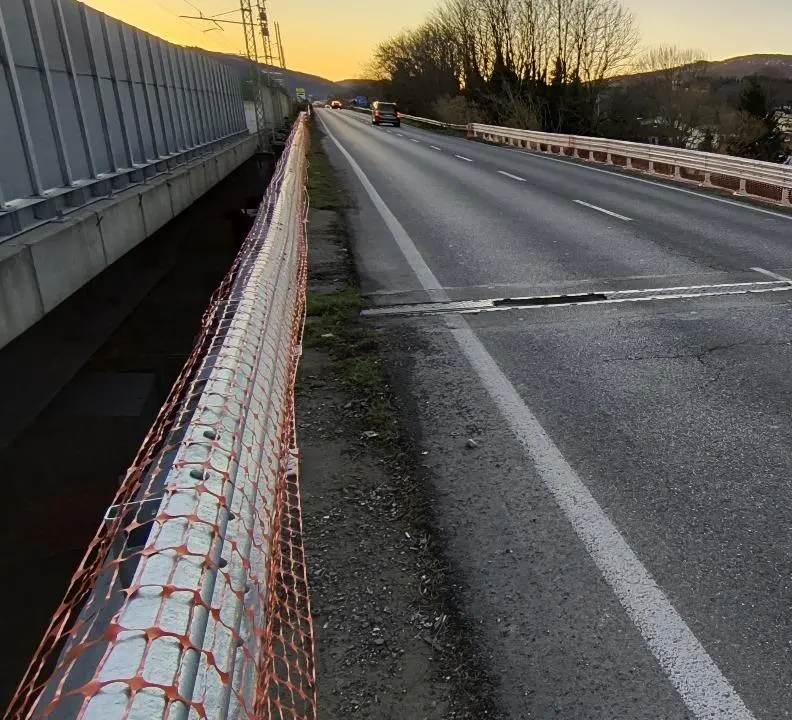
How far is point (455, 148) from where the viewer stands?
30.9 meters

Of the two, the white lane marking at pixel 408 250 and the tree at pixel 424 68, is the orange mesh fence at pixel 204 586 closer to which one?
the white lane marking at pixel 408 250

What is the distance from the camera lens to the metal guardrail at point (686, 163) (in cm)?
1418

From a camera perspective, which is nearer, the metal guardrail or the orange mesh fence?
the orange mesh fence

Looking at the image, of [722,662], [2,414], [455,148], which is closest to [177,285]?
[2,414]

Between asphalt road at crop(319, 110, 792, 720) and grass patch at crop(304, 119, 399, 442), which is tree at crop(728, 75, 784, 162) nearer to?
asphalt road at crop(319, 110, 792, 720)

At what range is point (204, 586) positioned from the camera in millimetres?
1667

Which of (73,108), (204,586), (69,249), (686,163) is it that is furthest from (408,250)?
(686,163)

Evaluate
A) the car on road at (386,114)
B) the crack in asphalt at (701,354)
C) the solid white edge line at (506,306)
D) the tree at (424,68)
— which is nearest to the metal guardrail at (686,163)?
the solid white edge line at (506,306)

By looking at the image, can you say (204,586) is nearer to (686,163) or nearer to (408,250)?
(408,250)

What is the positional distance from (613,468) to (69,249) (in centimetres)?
689

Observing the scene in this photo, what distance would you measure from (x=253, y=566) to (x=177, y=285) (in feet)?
30.8

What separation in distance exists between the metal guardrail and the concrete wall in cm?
1234

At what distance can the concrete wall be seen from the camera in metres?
6.50

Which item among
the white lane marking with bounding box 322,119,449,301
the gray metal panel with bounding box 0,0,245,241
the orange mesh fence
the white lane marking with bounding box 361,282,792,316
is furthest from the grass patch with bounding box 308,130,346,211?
the orange mesh fence
